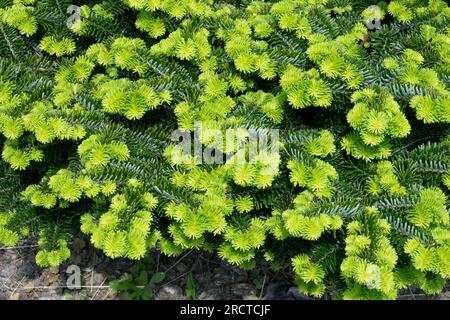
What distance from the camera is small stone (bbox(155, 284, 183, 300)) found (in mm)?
2701

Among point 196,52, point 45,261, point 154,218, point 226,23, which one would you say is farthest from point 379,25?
point 45,261

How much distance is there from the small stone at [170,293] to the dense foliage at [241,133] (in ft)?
2.60

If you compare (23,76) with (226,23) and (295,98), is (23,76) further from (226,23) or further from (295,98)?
(295,98)

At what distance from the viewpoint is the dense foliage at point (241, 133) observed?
1.62m

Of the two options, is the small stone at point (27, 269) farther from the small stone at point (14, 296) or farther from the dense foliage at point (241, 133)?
the dense foliage at point (241, 133)

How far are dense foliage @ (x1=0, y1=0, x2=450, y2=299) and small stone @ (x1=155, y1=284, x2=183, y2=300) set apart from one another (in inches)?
31.2

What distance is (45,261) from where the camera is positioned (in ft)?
6.25

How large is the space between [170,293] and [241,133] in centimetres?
138

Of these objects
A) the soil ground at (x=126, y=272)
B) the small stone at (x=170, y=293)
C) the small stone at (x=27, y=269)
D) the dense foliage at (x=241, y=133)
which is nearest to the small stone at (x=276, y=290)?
the soil ground at (x=126, y=272)

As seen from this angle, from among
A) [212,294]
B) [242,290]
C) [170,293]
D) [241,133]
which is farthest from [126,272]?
[241,133]

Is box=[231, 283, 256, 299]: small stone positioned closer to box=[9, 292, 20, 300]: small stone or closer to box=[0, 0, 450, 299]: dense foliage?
box=[0, 0, 450, 299]: dense foliage

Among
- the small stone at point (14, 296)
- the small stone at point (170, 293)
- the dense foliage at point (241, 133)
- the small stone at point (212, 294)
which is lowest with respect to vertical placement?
the small stone at point (212, 294)

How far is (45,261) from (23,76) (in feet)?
2.38

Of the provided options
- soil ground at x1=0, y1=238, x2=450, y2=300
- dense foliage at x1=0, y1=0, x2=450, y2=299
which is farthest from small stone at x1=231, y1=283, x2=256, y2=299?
dense foliage at x1=0, y1=0, x2=450, y2=299
